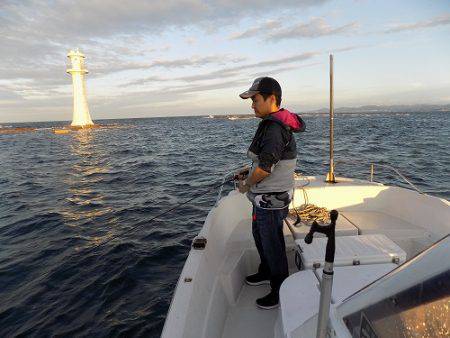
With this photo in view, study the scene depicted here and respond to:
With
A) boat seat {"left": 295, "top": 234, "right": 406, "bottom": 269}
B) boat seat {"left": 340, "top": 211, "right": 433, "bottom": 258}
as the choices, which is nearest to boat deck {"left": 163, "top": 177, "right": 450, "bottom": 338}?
boat seat {"left": 340, "top": 211, "right": 433, "bottom": 258}

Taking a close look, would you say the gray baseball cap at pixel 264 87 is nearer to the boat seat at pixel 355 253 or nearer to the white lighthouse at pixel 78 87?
the boat seat at pixel 355 253

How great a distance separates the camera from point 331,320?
1853 mm

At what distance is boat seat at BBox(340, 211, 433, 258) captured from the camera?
16.1 feet

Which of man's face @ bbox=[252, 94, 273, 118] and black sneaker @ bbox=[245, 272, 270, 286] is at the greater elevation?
man's face @ bbox=[252, 94, 273, 118]

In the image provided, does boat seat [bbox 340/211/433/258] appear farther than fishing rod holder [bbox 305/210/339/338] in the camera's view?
Yes

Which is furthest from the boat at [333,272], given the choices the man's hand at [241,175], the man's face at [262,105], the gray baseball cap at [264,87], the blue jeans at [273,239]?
the gray baseball cap at [264,87]

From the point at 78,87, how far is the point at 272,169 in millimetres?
78680

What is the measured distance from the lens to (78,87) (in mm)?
72250

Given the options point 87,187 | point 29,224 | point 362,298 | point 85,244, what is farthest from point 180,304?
point 87,187

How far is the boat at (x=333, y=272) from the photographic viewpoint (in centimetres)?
143

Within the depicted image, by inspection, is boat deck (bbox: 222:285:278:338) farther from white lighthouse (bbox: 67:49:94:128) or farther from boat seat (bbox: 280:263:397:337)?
white lighthouse (bbox: 67:49:94:128)

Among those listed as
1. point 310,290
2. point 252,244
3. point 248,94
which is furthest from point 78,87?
point 310,290

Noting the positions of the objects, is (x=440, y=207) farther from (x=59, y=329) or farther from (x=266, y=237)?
(x=59, y=329)

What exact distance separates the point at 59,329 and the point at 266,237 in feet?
13.0
